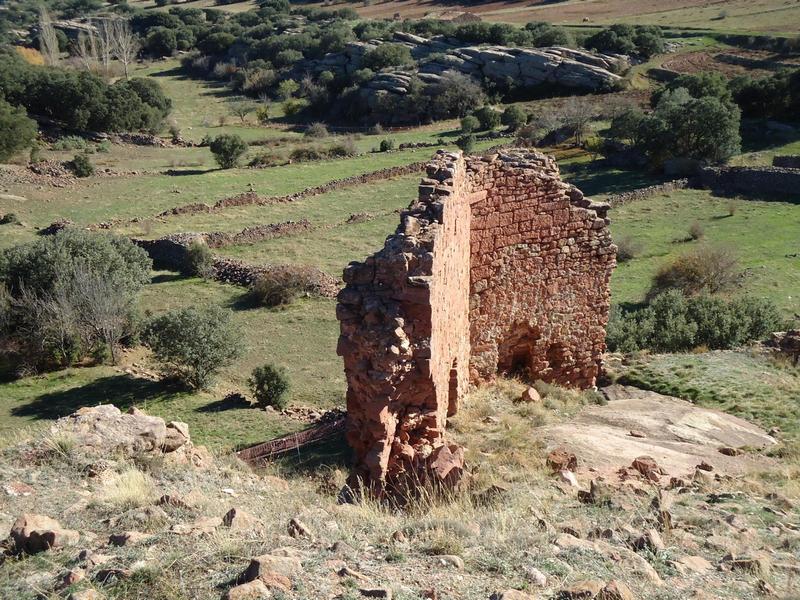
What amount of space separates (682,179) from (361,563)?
3523 cm

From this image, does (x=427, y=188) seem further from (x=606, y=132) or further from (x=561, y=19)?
(x=561, y=19)

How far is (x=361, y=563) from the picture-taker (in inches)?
212

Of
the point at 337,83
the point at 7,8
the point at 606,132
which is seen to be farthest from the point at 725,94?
the point at 7,8

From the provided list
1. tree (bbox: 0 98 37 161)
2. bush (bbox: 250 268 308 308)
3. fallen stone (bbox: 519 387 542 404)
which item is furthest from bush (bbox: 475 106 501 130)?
fallen stone (bbox: 519 387 542 404)

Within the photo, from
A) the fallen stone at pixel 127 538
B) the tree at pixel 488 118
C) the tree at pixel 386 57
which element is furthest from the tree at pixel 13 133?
the fallen stone at pixel 127 538

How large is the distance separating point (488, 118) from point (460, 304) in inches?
1613

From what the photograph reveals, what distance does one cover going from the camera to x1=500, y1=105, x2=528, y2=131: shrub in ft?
160

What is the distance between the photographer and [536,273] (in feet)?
39.8

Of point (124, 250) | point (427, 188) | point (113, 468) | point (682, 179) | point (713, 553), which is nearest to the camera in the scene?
point (713, 553)

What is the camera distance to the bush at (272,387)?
17.1 m

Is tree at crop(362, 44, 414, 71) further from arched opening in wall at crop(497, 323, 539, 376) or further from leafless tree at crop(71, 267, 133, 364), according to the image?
arched opening in wall at crop(497, 323, 539, 376)

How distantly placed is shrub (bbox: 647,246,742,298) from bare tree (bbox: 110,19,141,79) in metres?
58.2

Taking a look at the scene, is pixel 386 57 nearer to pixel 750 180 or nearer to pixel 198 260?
pixel 750 180

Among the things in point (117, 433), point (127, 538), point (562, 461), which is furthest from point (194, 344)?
point (127, 538)
